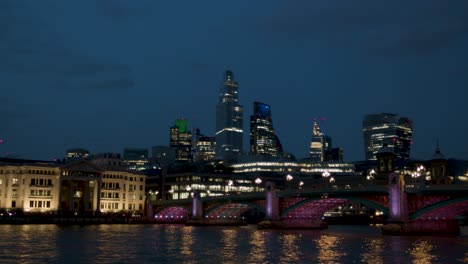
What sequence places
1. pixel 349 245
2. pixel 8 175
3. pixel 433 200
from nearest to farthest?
pixel 349 245
pixel 433 200
pixel 8 175

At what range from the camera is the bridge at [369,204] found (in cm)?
9919

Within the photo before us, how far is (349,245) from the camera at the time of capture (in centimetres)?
8125

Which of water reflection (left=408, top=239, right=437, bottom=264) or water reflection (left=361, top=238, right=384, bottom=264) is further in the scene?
water reflection (left=408, top=239, right=437, bottom=264)

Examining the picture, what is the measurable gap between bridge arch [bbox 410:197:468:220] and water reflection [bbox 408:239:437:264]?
13.6m

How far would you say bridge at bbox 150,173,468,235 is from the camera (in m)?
99.2

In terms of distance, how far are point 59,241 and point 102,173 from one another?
379 feet

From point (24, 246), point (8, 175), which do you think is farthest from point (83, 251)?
point (8, 175)

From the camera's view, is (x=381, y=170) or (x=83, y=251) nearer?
(x=83, y=251)

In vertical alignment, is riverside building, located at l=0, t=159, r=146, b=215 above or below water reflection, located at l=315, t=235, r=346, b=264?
above

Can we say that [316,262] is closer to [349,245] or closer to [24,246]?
[349,245]

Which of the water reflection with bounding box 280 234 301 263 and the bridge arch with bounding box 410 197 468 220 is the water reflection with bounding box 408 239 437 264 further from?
the bridge arch with bounding box 410 197 468 220

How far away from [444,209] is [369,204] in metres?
13.8

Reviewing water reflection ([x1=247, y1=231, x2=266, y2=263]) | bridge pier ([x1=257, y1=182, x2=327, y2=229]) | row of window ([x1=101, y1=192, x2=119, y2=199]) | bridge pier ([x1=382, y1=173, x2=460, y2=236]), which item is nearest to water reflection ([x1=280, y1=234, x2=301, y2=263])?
water reflection ([x1=247, y1=231, x2=266, y2=263])

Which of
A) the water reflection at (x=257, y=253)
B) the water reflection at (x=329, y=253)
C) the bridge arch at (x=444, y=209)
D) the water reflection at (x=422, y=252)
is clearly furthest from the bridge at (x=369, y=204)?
the water reflection at (x=257, y=253)
